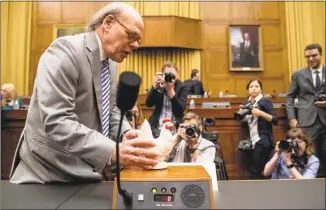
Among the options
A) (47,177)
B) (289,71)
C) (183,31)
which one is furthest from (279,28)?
(47,177)

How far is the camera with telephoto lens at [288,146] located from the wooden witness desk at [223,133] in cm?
87

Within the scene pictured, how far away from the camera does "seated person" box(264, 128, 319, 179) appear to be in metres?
2.22

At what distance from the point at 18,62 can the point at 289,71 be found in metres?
6.14

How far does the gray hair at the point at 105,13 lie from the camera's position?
107 centimetres

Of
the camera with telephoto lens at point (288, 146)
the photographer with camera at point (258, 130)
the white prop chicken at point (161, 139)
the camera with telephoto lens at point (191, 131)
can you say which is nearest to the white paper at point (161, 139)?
the white prop chicken at point (161, 139)

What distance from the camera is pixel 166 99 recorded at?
8.66 feet

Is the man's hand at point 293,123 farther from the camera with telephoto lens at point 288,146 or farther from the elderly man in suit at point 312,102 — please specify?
the camera with telephoto lens at point 288,146

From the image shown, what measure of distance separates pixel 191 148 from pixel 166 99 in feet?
2.00

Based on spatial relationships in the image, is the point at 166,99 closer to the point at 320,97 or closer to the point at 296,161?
the point at 296,161

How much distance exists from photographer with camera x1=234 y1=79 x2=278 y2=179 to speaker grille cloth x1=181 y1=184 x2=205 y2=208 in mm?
2228

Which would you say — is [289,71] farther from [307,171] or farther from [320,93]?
[307,171]

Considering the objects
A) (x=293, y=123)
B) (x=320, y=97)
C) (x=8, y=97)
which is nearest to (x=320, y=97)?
(x=320, y=97)

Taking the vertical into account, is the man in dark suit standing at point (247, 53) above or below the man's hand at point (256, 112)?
above

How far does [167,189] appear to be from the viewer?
653 millimetres
